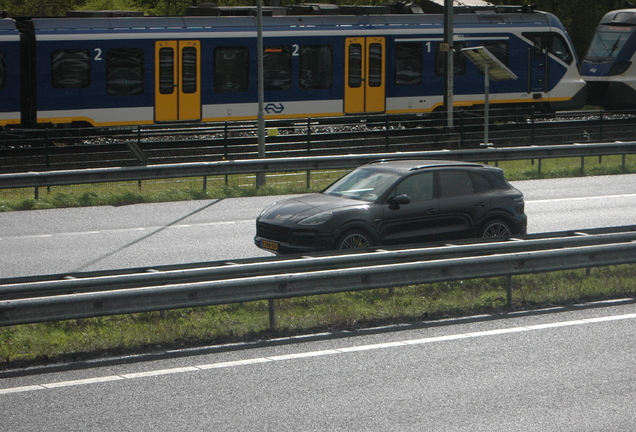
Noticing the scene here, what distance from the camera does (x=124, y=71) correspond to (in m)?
25.4

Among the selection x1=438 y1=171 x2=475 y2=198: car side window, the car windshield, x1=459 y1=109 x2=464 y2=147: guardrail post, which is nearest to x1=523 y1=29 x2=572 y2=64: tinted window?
x1=459 y1=109 x2=464 y2=147: guardrail post

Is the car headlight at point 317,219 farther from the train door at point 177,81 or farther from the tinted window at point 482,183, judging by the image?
the train door at point 177,81

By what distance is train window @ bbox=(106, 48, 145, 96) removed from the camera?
25.3 meters

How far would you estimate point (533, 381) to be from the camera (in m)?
7.41

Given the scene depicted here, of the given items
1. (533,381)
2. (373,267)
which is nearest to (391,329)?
(373,267)

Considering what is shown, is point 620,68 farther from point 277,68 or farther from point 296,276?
point 296,276

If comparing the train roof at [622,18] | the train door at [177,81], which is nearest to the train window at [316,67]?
the train door at [177,81]

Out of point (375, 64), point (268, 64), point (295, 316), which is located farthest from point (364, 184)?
point (375, 64)

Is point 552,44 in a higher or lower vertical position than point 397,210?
higher

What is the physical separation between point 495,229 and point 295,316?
14.1 feet

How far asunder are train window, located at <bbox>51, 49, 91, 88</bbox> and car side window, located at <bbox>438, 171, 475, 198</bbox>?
14.9 metres

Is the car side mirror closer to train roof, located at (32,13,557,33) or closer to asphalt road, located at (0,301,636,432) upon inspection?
asphalt road, located at (0,301,636,432)

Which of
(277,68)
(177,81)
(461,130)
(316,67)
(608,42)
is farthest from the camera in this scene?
(608,42)

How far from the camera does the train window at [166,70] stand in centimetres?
2572
